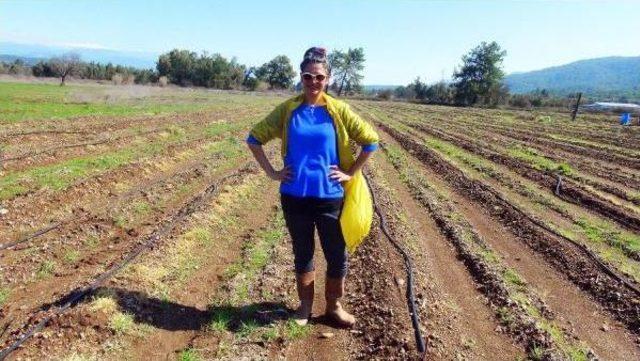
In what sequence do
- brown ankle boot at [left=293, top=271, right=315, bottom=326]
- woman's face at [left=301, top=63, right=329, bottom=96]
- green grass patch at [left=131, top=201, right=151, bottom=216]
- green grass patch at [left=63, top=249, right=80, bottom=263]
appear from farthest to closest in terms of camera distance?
green grass patch at [left=131, top=201, right=151, bottom=216]
green grass patch at [left=63, top=249, right=80, bottom=263]
brown ankle boot at [left=293, top=271, right=315, bottom=326]
woman's face at [left=301, top=63, right=329, bottom=96]

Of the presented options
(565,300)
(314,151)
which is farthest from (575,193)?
(314,151)

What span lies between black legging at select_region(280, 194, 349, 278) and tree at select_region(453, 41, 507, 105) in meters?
78.9

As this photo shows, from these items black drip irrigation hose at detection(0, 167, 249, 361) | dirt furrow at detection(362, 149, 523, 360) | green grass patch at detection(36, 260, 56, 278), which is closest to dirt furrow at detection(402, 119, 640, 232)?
dirt furrow at detection(362, 149, 523, 360)

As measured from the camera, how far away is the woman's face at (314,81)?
4500 mm

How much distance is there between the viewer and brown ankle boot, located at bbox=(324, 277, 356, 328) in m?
5.18

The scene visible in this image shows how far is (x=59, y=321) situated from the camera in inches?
196

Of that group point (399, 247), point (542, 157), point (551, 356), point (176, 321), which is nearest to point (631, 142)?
point (542, 157)

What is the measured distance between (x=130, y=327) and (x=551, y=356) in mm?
3992

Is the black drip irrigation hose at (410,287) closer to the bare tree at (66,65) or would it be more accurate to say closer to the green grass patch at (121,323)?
the green grass patch at (121,323)

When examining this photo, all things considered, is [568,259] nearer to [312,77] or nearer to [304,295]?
[304,295]

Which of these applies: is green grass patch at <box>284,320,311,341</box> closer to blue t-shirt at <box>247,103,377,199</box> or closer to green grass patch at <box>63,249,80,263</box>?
blue t-shirt at <box>247,103,377,199</box>

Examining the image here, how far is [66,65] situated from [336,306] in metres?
77.0

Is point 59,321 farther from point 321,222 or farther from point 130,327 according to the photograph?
point 321,222

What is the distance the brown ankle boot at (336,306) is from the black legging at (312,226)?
0.63ft
